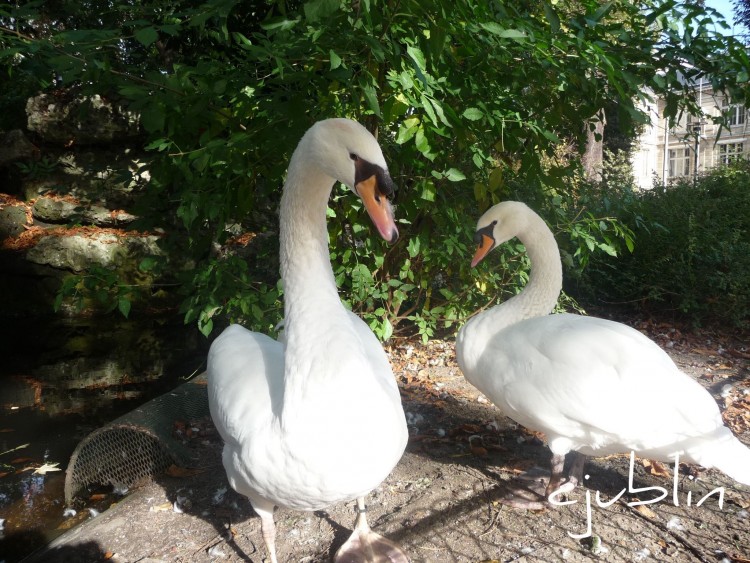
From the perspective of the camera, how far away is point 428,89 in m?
2.76

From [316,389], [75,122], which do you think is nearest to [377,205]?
[316,389]

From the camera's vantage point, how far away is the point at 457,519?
101 inches

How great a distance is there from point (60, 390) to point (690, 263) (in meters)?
6.32

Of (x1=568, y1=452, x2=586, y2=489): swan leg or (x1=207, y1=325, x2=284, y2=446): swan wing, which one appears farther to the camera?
(x1=568, y1=452, x2=586, y2=489): swan leg

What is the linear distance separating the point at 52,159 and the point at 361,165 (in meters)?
12.3

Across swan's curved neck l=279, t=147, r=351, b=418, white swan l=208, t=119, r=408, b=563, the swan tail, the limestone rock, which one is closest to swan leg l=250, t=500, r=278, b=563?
white swan l=208, t=119, r=408, b=563

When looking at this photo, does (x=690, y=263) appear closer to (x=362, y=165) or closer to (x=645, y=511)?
(x=645, y=511)

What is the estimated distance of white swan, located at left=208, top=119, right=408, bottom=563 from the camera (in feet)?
5.91

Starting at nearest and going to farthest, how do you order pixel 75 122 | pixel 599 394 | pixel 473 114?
pixel 599 394
pixel 473 114
pixel 75 122

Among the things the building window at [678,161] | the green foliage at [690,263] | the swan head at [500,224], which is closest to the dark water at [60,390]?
the swan head at [500,224]

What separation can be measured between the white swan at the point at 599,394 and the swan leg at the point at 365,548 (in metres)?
0.69

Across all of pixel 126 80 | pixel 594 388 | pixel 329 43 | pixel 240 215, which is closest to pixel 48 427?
pixel 240 215

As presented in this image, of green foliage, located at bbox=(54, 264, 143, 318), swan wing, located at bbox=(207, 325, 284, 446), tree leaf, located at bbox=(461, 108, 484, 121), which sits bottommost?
swan wing, located at bbox=(207, 325, 284, 446)

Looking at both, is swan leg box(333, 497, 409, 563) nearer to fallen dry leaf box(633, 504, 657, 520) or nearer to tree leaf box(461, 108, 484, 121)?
fallen dry leaf box(633, 504, 657, 520)
